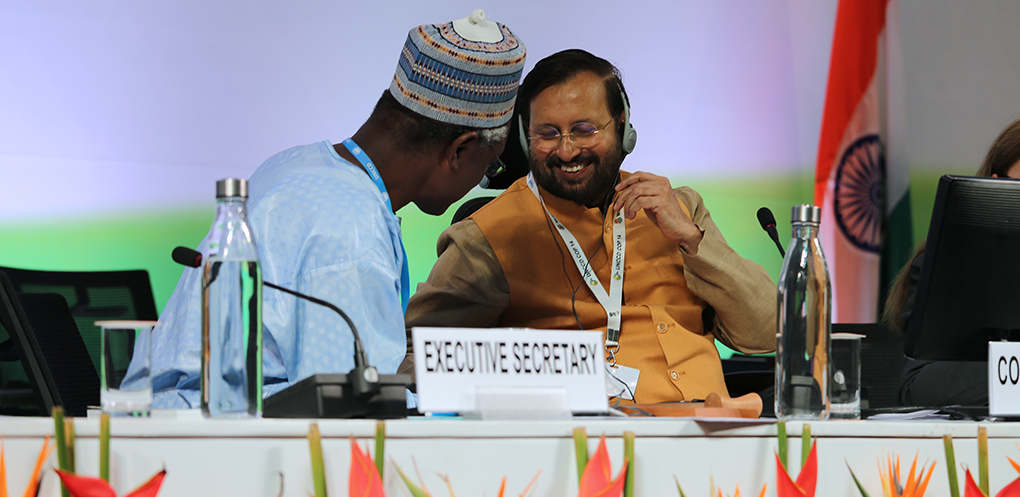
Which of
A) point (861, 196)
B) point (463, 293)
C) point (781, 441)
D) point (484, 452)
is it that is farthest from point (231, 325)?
point (861, 196)

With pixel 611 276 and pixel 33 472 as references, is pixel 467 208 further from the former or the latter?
pixel 33 472

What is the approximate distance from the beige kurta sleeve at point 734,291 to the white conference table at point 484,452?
0.92m

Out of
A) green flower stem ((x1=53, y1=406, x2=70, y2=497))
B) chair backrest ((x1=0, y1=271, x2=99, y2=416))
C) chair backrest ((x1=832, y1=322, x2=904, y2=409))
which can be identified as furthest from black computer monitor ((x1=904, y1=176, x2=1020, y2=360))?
chair backrest ((x1=0, y1=271, x2=99, y2=416))

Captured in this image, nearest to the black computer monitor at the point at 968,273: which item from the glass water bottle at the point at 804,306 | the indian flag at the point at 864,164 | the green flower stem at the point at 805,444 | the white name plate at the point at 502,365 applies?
the glass water bottle at the point at 804,306

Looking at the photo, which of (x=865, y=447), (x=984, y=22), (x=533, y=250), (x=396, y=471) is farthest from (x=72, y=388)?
(x=984, y=22)

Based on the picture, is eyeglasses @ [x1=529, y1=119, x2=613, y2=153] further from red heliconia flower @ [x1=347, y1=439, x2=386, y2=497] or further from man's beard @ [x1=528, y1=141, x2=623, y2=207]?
red heliconia flower @ [x1=347, y1=439, x2=386, y2=497]

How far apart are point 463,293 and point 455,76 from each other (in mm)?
613

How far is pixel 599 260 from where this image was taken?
76.7 inches

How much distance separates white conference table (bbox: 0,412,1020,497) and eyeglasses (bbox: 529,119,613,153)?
3.82ft

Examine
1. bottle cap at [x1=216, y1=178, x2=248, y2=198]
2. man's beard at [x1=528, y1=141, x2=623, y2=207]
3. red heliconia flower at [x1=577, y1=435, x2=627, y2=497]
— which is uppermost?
man's beard at [x1=528, y1=141, x2=623, y2=207]

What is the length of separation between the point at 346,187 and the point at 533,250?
2.52 feet

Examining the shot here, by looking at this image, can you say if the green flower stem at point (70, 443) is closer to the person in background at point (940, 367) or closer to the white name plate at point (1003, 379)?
the white name plate at point (1003, 379)

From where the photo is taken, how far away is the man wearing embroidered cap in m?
1.13

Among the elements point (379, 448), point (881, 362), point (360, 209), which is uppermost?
point (360, 209)
